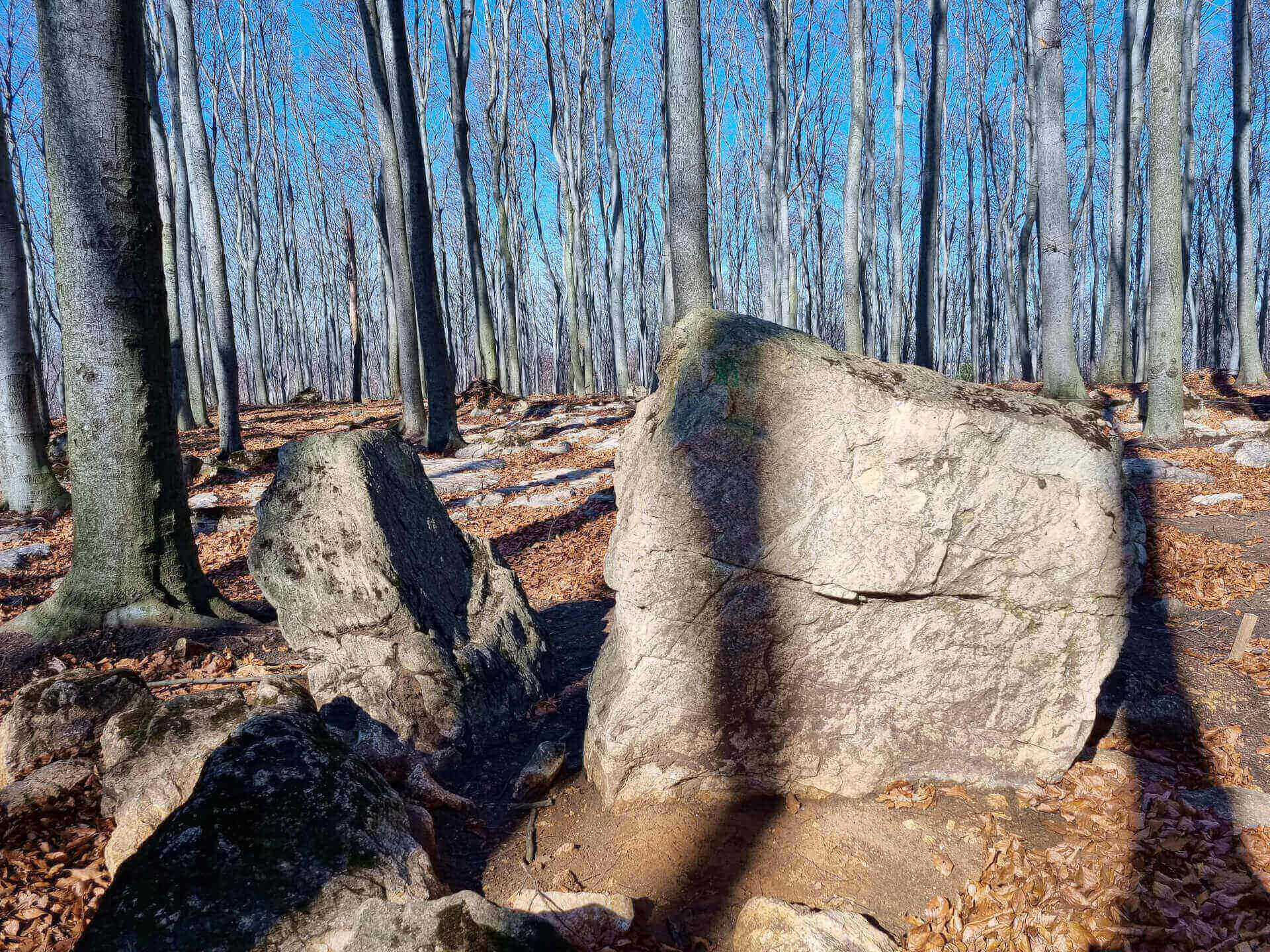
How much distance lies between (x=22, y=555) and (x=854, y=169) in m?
13.9

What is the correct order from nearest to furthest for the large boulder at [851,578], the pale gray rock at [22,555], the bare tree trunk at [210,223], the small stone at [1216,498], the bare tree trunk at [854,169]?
the large boulder at [851,578]
the pale gray rock at [22,555]
the small stone at [1216,498]
the bare tree trunk at [210,223]
the bare tree trunk at [854,169]

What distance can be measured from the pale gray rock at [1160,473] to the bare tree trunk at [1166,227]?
129 cm

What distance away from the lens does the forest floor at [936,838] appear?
2.14m

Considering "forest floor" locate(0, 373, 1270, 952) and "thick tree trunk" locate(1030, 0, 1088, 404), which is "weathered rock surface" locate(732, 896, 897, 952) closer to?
"forest floor" locate(0, 373, 1270, 952)

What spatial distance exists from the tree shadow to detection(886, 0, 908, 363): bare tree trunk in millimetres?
13609

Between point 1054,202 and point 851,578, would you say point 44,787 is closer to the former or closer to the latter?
point 851,578

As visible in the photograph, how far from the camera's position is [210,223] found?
10562mm

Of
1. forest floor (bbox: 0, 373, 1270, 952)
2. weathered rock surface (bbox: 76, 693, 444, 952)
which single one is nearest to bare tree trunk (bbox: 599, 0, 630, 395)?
forest floor (bbox: 0, 373, 1270, 952)

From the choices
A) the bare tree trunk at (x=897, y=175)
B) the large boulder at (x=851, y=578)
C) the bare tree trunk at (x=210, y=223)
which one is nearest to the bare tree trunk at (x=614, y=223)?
the bare tree trunk at (x=897, y=175)

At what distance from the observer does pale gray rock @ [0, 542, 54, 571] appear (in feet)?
20.6

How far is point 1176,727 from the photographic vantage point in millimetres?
3131

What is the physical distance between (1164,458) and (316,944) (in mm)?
9019

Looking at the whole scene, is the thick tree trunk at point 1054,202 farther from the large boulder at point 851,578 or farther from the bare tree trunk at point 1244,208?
the large boulder at point 851,578

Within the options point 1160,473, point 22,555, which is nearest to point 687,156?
point 1160,473
